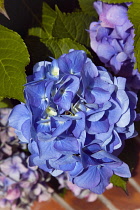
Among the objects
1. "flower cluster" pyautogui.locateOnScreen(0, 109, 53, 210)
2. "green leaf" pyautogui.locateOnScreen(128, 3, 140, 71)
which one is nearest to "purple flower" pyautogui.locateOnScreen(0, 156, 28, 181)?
"flower cluster" pyautogui.locateOnScreen(0, 109, 53, 210)

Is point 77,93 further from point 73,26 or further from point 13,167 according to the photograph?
point 13,167

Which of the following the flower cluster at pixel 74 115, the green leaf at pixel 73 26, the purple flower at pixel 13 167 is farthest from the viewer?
the purple flower at pixel 13 167

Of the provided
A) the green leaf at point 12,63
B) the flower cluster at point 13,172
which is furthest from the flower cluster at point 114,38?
the flower cluster at point 13,172

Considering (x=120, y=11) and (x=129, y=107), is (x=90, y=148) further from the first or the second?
(x=120, y=11)

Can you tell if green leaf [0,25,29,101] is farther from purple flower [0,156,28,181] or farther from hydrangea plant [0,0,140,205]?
purple flower [0,156,28,181]

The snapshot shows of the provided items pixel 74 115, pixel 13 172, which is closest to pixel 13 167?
pixel 13 172

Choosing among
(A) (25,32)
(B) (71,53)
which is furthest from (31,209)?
(B) (71,53)

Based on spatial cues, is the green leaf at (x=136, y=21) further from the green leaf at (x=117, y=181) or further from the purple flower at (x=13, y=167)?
the purple flower at (x=13, y=167)
